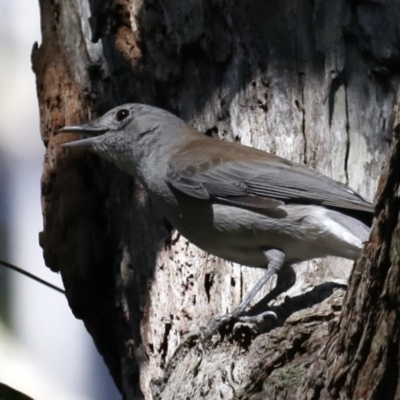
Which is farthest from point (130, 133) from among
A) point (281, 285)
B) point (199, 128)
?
point (281, 285)

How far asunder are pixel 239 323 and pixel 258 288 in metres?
0.43

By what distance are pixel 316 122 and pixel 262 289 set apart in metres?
0.98

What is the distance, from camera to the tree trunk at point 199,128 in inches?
166

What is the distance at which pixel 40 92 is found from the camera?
561 centimetres

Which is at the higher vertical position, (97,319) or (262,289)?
(262,289)

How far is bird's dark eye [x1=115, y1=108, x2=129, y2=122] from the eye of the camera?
5.19m

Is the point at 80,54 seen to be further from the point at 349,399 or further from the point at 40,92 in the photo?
the point at 349,399

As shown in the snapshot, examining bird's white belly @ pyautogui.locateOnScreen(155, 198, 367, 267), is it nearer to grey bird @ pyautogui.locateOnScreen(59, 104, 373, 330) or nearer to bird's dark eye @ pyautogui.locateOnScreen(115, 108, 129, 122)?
grey bird @ pyautogui.locateOnScreen(59, 104, 373, 330)

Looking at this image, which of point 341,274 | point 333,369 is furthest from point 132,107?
point 333,369

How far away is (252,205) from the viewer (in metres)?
4.74

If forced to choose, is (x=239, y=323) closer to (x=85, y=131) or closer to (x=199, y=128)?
(x=199, y=128)

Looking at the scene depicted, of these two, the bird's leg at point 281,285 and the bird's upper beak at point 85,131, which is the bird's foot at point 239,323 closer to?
the bird's leg at point 281,285

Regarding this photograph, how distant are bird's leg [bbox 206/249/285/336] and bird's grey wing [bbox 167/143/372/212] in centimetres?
27

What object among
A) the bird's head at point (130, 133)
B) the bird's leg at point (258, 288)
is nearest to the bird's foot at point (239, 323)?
the bird's leg at point (258, 288)
